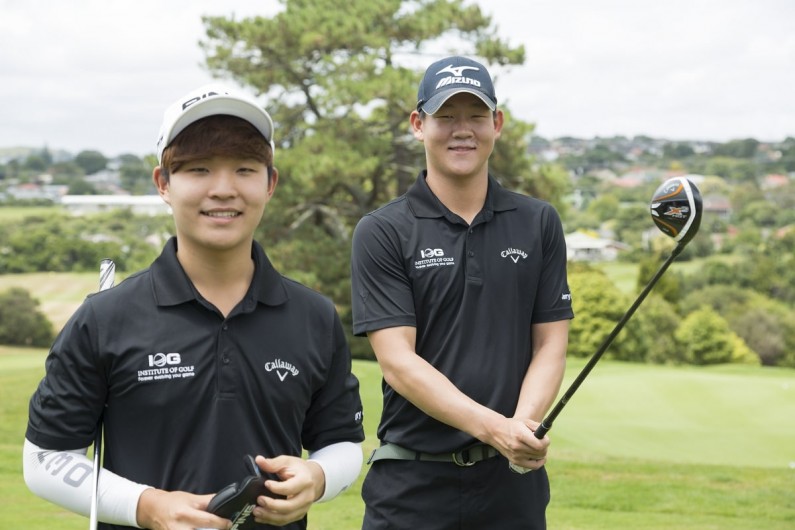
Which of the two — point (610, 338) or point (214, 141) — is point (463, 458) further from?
point (214, 141)

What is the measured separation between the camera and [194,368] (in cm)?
250

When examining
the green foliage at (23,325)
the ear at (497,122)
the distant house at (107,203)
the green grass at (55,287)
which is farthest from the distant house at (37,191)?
the ear at (497,122)

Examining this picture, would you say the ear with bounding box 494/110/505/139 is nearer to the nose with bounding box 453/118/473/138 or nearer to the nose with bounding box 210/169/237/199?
the nose with bounding box 453/118/473/138

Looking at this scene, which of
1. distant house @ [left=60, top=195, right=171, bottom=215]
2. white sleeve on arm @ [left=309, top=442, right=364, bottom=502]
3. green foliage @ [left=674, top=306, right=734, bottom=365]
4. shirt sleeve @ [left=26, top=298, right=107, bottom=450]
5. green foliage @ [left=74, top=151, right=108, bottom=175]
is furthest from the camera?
green foliage @ [left=74, top=151, right=108, bottom=175]

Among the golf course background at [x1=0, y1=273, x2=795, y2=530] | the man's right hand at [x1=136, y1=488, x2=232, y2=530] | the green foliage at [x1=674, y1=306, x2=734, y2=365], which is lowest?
the green foliage at [x1=674, y1=306, x2=734, y2=365]

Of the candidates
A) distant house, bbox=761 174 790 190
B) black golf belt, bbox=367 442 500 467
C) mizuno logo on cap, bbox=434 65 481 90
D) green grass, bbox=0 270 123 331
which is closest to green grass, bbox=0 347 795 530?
black golf belt, bbox=367 442 500 467

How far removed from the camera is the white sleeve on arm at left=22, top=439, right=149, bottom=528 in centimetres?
239

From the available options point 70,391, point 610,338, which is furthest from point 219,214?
point 610,338

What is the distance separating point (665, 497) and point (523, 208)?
653 centimetres

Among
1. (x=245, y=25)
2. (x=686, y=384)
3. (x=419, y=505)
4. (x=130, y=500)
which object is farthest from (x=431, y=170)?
(x=245, y=25)

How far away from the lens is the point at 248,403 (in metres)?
2.55

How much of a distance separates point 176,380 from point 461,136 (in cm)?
168

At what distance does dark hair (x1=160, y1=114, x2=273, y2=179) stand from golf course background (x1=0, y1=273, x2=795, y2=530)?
5.46 meters

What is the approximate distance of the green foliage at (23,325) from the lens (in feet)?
147
